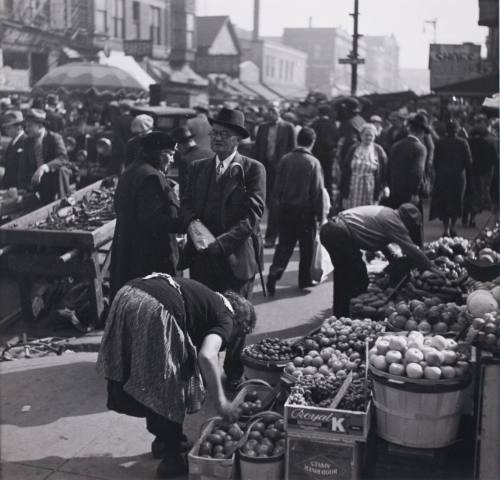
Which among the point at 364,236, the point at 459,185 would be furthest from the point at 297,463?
the point at 459,185

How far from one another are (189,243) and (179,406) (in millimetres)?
1878

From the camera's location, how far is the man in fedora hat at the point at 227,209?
18.6 feet

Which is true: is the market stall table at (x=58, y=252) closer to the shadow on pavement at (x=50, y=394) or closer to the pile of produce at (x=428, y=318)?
the shadow on pavement at (x=50, y=394)

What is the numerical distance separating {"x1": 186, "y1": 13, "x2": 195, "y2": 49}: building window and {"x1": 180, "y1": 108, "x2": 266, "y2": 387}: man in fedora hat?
130 ft

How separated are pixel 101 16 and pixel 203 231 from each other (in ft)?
114

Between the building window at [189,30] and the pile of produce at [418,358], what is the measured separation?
41.4 meters

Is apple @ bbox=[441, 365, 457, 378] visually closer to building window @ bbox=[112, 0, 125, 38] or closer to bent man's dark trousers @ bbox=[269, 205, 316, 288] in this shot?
bent man's dark trousers @ bbox=[269, 205, 316, 288]

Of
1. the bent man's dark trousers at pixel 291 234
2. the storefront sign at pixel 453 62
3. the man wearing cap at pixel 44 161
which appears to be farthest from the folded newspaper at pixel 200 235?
the storefront sign at pixel 453 62

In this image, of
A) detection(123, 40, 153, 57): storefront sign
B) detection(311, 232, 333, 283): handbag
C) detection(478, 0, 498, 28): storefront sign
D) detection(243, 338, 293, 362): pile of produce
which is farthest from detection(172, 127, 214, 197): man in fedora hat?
detection(123, 40, 153, 57): storefront sign

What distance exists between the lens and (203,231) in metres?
5.66

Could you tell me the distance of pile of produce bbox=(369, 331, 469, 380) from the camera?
165 inches

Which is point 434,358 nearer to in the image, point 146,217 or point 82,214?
point 146,217

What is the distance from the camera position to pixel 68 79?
52.2 feet

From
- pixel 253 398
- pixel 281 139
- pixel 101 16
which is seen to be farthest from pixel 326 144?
pixel 101 16
